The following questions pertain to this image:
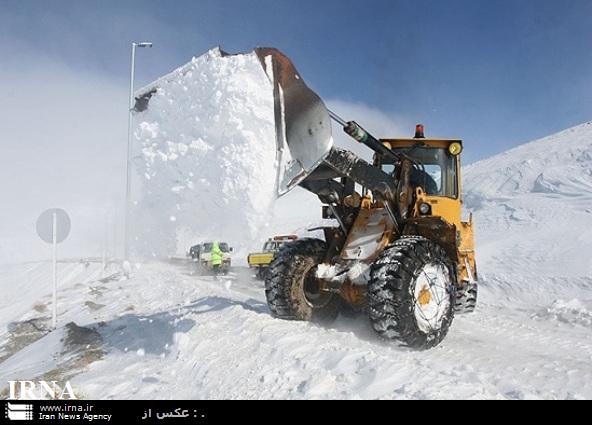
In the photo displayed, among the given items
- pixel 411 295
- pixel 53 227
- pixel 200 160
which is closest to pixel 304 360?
pixel 411 295

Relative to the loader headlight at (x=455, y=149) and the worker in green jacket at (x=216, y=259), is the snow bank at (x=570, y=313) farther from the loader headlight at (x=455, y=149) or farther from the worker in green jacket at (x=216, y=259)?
the worker in green jacket at (x=216, y=259)

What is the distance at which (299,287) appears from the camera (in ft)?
18.7

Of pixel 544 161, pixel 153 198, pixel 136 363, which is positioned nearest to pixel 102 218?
pixel 153 198

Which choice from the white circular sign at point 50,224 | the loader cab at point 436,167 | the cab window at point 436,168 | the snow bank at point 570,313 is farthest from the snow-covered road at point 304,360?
the white circular sign at point 50,224

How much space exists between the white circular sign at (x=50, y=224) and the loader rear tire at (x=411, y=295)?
6.43m

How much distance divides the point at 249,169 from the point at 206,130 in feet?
15.4

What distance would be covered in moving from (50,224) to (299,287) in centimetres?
543

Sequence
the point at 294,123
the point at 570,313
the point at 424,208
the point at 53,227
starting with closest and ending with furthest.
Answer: the point at 294,123
the point at 424,208
the point at 570,313
the point at 53,227

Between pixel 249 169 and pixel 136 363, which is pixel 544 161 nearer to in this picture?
pixel 249 169

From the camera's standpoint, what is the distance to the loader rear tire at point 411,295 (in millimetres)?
4402

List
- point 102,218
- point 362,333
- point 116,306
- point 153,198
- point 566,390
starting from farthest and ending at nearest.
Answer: point 102,218
point 153,198
point 116,306
point 362,333
point 566,390

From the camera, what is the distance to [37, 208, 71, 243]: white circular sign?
8398 millimetres

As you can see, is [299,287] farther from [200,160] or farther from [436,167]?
[200,160]

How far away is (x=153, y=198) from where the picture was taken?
3838 cm
